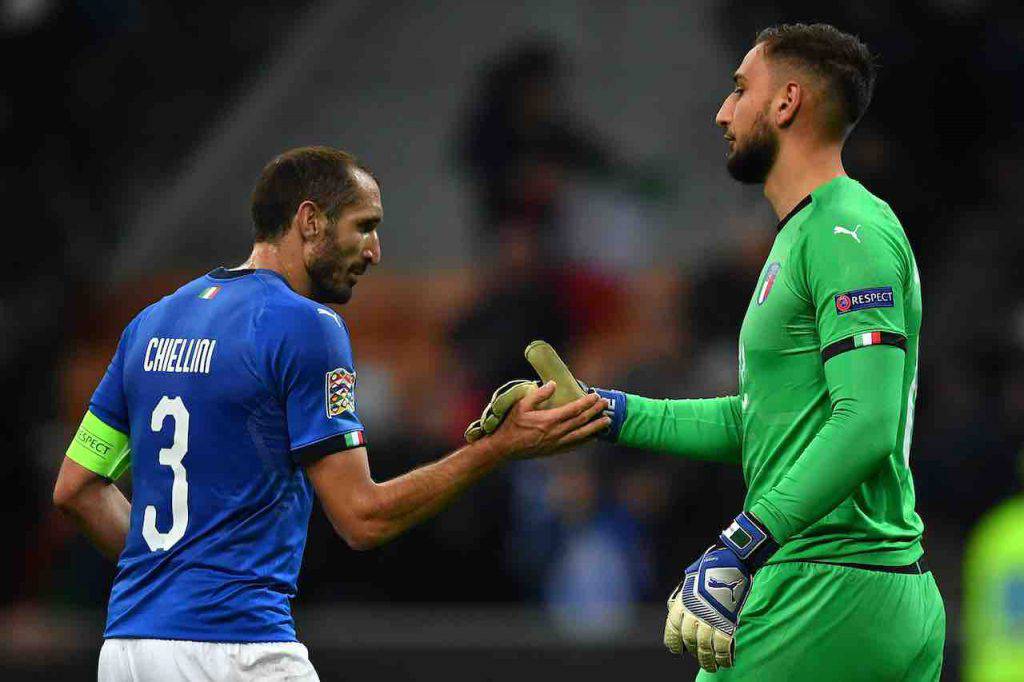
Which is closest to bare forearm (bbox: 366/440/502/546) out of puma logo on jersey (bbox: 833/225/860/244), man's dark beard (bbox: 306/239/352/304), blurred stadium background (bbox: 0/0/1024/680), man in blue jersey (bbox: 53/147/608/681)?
man in blue jersey (bbox: 53/147/608/681)

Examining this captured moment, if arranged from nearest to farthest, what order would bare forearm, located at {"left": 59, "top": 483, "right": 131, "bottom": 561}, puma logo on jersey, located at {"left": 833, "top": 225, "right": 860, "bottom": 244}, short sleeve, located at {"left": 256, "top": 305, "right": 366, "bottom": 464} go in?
puma logo on jersey, located at {"left": 833, "top": 225, "right": 860, "bottom": 244}
short sleeve, located at {"left": 256, "top": 305, "right": 366, "bottom": 464}
bare forearm, located at {"left": 59, "top": 483, "right": 131, "bottom": 561}

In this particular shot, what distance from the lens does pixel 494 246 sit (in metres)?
10.1

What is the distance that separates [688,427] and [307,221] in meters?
1.24

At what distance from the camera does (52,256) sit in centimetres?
1093

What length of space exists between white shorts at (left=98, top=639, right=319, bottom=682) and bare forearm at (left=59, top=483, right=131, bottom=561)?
20.0 inches

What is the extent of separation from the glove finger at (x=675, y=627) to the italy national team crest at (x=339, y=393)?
0.94 m

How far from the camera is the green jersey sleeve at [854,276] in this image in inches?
139

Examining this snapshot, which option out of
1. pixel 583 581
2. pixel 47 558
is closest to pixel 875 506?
pixel 583 581

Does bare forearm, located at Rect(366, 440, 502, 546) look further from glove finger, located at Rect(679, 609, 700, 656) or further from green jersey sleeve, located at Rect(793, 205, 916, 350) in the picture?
green jersey sleeve, located at Rect(793, 205, 916, 350)

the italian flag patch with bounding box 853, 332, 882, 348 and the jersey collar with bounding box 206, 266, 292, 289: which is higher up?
the jersey collar with bounding box 206, 266, 292, 289

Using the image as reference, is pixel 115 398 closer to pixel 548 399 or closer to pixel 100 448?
pixel 100 448

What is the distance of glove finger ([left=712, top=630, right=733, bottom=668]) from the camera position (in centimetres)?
351

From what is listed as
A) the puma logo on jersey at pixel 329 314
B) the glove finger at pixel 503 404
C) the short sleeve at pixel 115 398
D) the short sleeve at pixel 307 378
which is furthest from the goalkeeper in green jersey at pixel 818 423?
the short sleeve at pixel 115 398

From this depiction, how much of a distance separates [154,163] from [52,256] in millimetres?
1102
